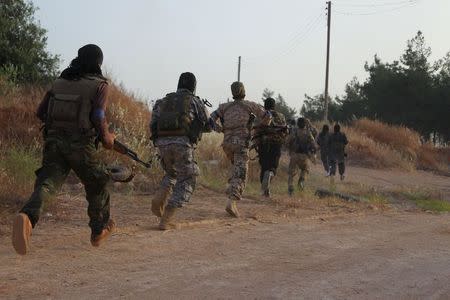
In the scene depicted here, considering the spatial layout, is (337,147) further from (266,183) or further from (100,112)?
(100,112)

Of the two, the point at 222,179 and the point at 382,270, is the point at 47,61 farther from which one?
the point at 382,270

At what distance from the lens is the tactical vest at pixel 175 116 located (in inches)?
268

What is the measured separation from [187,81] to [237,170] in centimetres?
186

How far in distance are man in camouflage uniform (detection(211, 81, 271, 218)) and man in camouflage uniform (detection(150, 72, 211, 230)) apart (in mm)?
1434

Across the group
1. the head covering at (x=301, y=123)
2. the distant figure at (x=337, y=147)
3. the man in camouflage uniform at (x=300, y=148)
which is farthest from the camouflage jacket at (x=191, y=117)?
the distant figure at (x=337, y=147)

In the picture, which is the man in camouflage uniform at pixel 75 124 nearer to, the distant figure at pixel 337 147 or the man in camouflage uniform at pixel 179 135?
the man in camouflage uniform at pixel 179 135

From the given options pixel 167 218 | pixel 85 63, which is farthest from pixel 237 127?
pixel 85 63

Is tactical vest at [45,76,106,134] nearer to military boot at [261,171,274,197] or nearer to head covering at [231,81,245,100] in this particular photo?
head covering at [231,81,245,100]

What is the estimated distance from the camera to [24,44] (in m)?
19.5

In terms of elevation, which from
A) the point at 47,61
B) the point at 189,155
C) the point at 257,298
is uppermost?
the point at 47,61

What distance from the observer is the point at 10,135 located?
11.1 meters

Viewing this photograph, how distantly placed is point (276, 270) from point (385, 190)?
36.8 ft

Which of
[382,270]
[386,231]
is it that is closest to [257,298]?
[382,270]

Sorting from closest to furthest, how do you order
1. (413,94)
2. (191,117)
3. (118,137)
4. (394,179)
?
(191,117) → (118,137) → (394,179) → (413,94)
